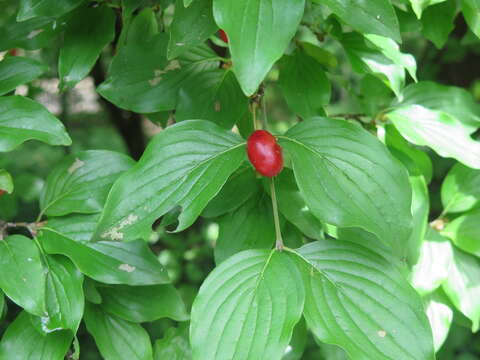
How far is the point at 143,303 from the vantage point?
116 centimetres

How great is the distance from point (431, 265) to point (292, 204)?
14.7 inches

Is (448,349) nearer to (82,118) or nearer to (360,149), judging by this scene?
(360,149)

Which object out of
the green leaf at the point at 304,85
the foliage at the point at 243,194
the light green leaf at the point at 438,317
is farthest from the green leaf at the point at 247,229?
the light green leaf at the point at 438,317

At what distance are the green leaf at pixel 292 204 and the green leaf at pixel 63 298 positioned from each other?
42 cm

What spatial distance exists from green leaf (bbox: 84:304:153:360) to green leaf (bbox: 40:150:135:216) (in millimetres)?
231

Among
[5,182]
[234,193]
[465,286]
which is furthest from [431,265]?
[5,182]

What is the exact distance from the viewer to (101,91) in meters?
1.09

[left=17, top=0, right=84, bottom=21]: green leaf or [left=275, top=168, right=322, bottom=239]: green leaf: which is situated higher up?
[left=17, top=0, right=84, bottom=21]: green leaf

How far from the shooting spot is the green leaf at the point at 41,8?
105 cm

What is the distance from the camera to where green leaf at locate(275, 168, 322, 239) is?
3.66 feet

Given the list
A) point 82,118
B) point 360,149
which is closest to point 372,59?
point 360,149

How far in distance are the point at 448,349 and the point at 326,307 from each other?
221 centimetres

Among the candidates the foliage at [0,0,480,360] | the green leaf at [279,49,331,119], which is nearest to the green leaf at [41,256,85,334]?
the foliage at [0,0,480,360]

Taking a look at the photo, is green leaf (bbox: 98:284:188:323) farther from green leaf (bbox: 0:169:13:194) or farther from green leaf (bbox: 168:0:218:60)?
green leaf (bbox: 168:0:218:60)
